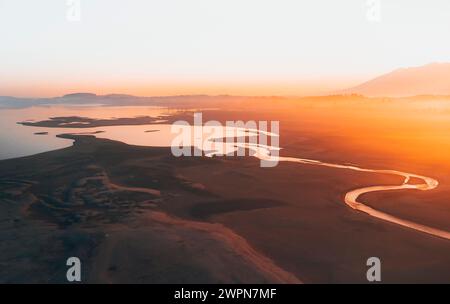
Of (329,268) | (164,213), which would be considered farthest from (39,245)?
(329,268)

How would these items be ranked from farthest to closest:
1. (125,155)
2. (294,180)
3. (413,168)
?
(125,155), (413,168), (294,180)

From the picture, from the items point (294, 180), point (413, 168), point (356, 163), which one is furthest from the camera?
point (356, 163)

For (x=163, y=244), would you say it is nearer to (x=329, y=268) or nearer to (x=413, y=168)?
(x=329, y=268)

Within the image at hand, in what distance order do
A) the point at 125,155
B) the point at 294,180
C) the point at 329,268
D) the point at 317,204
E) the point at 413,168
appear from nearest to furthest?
1. the point at 329,268
2. the point at 317,204
3. the point at 294,180
4. the point at 413,168
5. the point at 125,155
